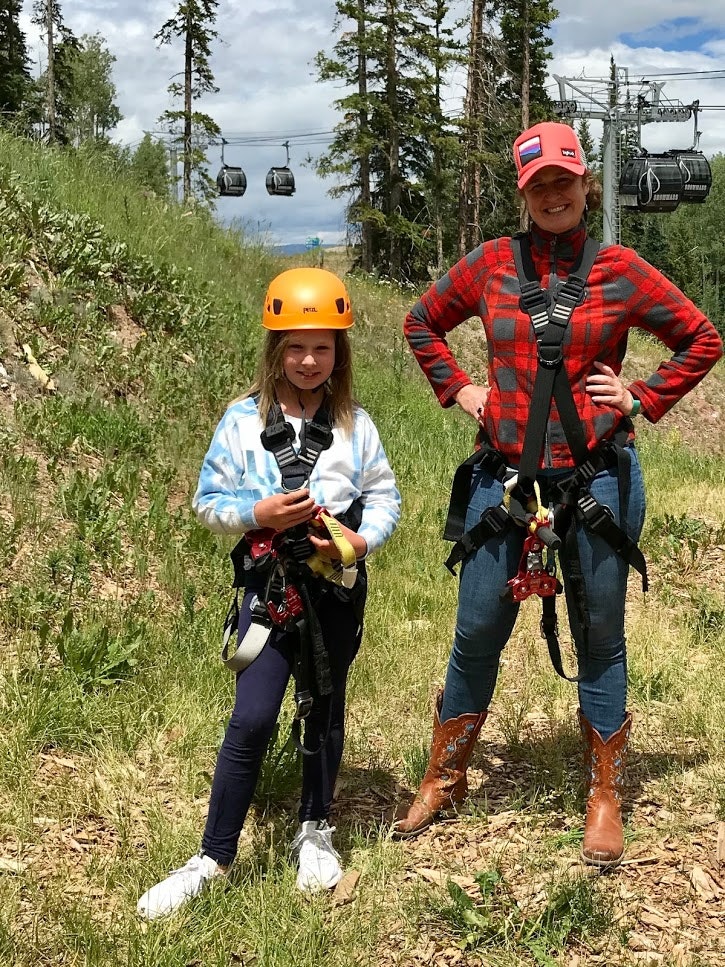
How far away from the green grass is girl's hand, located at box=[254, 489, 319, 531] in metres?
1.26

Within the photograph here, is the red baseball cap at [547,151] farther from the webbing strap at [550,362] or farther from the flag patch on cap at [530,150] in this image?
the webbing strap at [550,362]

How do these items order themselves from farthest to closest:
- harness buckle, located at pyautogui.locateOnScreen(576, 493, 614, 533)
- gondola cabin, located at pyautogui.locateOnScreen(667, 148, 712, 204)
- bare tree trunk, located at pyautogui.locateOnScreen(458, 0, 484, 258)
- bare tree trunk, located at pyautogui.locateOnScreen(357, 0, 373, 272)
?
1. bare tree trunk, located at pyautogui.locateOnScreen(458, 0, 484, 258)
2. bare tree trunk, located at pyautogui.locateOnScreen(357, 0, 373, 272)
3. gondola cabin, located at pyautogui.locateOnScreen(667, 148, 712, 204)
4. harness buckle, located at pyautogui.locateOnScreen(576, 493, 614, 533)

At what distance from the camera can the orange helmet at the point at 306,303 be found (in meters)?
2.99

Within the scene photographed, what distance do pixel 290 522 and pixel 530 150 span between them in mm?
1570

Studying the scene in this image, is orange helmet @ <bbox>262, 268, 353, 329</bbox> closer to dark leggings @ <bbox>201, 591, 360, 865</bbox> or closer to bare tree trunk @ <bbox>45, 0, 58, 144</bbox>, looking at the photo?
dark leggings @ <bbox>201, 591, 360, 865</bbox>

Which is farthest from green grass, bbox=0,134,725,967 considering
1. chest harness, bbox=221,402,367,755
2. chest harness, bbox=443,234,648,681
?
chest harness, bbox=443,234,648,681

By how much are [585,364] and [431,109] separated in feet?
96.7

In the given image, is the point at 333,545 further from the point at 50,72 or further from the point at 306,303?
the point at 50,72

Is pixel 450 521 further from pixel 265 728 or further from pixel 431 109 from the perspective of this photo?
pixel 431 109

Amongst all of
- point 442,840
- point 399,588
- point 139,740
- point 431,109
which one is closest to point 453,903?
point 442,840

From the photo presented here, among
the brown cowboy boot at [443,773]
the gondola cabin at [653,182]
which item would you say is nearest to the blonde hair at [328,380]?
the brown cowboy boot at [443,773]

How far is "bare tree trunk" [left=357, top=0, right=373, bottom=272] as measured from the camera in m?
28.0

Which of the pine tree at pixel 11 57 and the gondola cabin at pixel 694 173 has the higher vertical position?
the pine tree at pixel 11 57

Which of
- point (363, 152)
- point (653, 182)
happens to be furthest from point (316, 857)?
point (363, 152)
